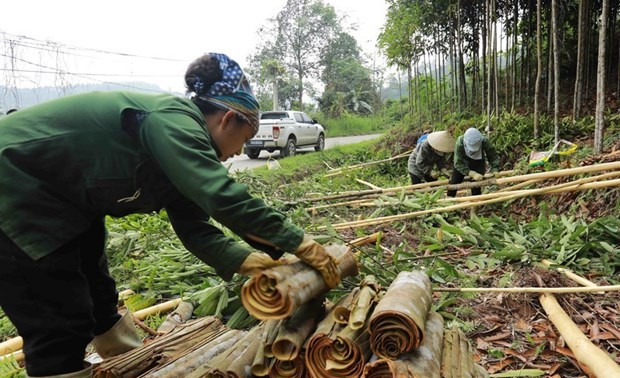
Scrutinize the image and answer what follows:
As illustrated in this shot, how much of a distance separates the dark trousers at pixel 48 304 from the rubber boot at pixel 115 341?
551mm

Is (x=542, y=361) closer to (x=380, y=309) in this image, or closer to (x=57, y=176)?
(x=380, y=309)

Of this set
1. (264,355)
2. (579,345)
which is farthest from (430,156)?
(264,355)

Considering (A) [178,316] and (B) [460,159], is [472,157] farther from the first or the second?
(A) [178,316]

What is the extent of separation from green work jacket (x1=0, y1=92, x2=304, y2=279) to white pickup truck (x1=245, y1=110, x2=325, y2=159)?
428 inches

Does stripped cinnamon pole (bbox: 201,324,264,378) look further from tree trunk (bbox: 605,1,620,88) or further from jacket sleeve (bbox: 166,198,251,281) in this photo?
tree trunk (bbox: 605,1,620,88)

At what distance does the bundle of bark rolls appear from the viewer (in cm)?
154

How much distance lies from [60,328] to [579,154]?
6717 millimetres

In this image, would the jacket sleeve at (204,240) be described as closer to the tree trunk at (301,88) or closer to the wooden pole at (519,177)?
the wooden pole at (519,177)

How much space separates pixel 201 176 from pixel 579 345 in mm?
2090

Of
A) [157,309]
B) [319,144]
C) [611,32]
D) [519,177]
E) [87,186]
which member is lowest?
[319,144]

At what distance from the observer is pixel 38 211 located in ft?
5.16

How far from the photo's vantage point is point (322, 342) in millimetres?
1623

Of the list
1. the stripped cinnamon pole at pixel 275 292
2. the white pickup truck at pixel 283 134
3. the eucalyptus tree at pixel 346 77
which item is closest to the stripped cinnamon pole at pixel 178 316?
the stripped cinnamon pole at pixel 275 292

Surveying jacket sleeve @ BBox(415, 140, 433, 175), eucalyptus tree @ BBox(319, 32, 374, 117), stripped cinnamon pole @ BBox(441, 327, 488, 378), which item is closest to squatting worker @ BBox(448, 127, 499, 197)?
jacket sleeve @ BBox(415, 140, 433, 175)
